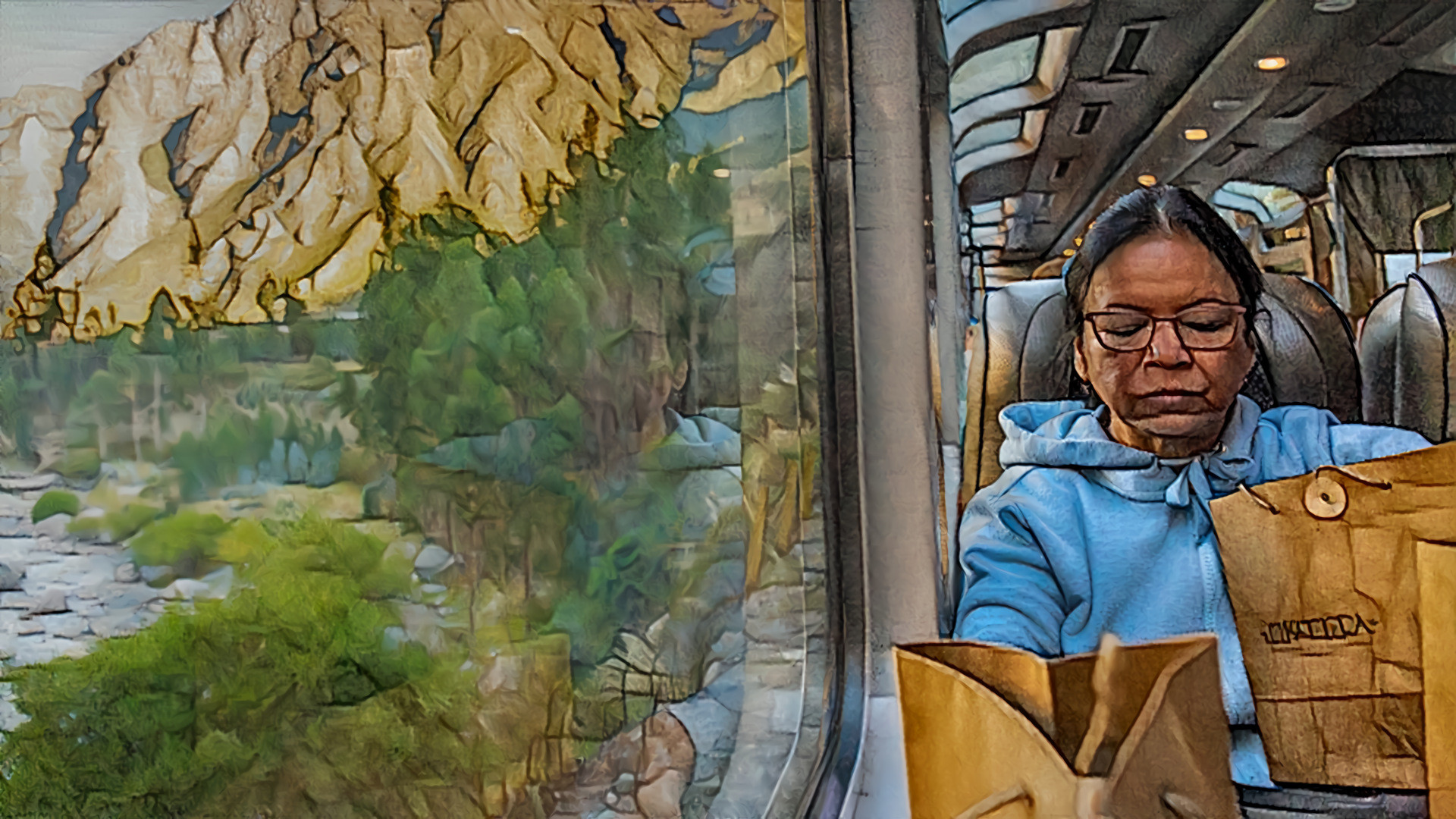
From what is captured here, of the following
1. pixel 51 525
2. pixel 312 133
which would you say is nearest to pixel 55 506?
pixel 51 525

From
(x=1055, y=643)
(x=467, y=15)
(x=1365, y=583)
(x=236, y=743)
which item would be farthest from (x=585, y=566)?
(x=1365, y=583)

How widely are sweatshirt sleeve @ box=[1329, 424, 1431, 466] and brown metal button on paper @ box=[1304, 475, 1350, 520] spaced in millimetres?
30

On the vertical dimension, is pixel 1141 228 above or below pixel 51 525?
above

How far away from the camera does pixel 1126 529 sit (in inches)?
50.0

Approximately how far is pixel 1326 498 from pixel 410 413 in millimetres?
1136

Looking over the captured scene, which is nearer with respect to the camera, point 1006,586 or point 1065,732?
point 1065,732

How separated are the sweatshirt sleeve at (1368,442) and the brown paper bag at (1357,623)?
1cm

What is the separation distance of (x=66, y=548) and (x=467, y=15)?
2.71 ft

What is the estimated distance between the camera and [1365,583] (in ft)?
4.00

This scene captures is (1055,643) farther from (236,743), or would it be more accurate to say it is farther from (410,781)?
(236,743)

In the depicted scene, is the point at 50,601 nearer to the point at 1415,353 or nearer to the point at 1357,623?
the point at 1357,623

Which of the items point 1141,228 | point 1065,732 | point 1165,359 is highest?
point 1141,228

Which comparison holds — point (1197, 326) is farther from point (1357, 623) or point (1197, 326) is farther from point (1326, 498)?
point (1357, 623)

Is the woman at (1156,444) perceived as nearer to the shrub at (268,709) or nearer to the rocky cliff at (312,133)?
the rocky cliff at (312,133)
